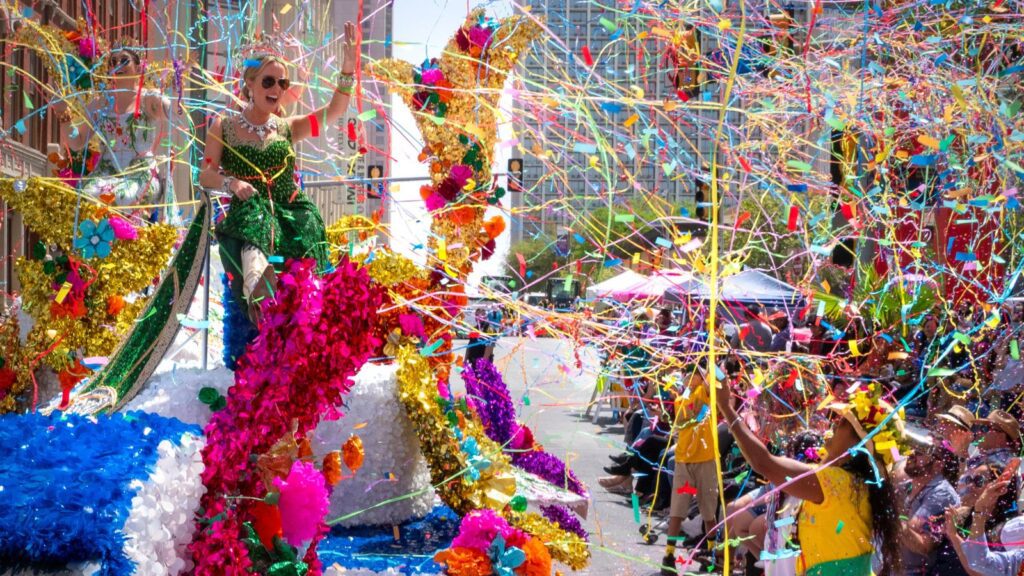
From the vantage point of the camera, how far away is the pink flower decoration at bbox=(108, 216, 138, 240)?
16.9ft

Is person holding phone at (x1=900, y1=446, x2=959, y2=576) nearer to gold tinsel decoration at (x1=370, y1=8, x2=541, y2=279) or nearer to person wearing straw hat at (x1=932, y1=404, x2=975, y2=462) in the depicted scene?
person wearing straw hat at (x1=932, y1=404, x2=975, y2=462)

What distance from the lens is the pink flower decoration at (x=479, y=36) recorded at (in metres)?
5.29

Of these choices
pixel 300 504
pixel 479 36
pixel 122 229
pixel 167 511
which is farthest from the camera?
pixel 479 36

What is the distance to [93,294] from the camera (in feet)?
17.2

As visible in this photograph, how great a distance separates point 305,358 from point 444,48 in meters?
2.49

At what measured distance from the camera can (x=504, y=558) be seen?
4.29 meters

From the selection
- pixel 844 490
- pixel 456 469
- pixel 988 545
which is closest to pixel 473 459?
pixel 456 469

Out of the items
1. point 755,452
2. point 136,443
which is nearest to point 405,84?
point 755,452

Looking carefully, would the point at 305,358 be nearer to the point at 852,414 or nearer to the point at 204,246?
the point at 204,246

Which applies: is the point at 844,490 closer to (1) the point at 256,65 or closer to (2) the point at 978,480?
(2) the point at 978,480

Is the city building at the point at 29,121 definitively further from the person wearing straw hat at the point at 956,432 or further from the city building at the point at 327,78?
the person wearing straw hat at the point at 956,432

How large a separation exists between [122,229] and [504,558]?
2451mm

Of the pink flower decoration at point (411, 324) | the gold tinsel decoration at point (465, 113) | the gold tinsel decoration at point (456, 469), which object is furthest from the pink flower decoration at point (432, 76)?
the gold tinsel decoration at point (456, 469)

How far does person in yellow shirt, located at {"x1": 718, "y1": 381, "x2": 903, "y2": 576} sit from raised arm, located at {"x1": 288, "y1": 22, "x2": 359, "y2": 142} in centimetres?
191
